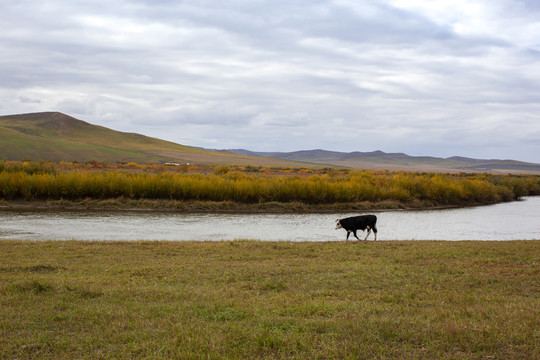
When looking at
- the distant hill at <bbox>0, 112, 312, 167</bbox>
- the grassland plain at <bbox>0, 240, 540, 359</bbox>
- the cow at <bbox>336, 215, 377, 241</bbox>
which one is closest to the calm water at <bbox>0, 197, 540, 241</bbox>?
the cow at <bbox>336, 215, 377, 241</bbox>

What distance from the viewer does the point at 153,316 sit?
625cm

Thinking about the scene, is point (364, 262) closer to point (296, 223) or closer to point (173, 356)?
point (173, 356)

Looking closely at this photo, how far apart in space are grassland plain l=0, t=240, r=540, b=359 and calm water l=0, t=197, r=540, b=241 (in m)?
7.21

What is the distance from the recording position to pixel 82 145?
121750 millimetres

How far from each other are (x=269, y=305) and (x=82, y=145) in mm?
125229

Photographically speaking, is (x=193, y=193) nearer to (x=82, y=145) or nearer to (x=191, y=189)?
(x=191, y=189)

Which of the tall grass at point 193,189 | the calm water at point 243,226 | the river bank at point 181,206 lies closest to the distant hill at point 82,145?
the tall grass at point 193,189

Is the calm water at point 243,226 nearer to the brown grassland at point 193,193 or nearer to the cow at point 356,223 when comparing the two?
the cow at point 356,223

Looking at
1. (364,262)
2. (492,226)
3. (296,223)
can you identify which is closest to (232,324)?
(364,262)

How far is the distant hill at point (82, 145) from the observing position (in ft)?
320

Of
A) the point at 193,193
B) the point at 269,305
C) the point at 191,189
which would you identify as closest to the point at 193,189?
the point at 191,189

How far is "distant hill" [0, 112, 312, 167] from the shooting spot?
9762 centimetres

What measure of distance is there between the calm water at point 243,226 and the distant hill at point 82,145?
72.8 metres

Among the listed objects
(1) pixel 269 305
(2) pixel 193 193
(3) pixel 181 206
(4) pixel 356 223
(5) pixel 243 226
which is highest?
(2) pixel 193 193
